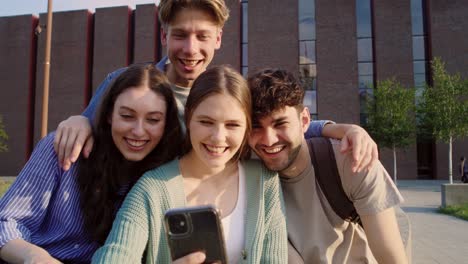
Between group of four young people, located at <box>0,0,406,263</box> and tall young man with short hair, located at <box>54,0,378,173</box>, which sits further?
tall young man with short hair, located at <box>54,0,378,173</box>

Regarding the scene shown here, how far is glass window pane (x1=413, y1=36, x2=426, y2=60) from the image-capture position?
80.5 ft

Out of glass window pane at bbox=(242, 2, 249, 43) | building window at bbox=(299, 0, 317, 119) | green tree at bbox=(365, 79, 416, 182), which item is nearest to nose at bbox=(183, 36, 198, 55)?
green tree at bbox=(365, 79, 416, 182)

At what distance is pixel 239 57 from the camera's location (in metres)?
26.1

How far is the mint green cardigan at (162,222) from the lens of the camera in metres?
1.79

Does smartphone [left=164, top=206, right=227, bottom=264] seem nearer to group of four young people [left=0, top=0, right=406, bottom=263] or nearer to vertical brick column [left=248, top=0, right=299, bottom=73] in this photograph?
group of four young people [left=0, top=0, right=406, bottom=263]

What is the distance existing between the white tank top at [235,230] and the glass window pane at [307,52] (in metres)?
24.4

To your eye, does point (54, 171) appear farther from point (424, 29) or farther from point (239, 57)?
point (424, 29)

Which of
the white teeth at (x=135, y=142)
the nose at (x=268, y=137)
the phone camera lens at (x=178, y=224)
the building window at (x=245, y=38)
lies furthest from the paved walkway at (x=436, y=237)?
the building window at (x=245, y=38)

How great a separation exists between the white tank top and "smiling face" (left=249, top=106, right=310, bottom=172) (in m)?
0.32

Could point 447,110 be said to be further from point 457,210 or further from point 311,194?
point 311,194

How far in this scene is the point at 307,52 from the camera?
2555 cm

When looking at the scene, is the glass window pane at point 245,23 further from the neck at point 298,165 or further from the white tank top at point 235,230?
the white tank top at point 235,230

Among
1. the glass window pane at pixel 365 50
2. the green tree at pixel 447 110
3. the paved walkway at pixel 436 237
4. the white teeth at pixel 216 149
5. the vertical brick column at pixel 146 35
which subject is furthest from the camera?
the vertical brick column at pixel 146 35

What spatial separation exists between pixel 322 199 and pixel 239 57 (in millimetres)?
24313
